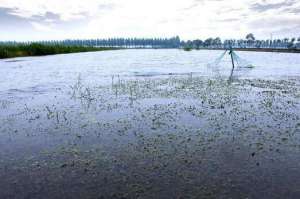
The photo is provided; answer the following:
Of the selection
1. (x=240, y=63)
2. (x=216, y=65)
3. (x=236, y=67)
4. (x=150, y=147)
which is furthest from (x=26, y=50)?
(x=150, y=147)

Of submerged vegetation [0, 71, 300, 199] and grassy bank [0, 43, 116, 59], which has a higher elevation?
grassy bank [0, 43, 116, 59]

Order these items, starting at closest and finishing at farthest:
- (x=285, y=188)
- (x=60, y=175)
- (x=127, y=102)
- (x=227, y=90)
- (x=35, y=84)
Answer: (x=285, y=188) < (x=60, y=175) < (x=127, y=102) < (x=227, y=90) < (x=35, y=84)

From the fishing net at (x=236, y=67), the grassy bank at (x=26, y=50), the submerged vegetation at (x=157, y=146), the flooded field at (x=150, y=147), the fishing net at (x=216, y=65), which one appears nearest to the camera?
the flooded field at (x=150, y=147)

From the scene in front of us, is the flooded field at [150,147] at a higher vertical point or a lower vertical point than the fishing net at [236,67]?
lower

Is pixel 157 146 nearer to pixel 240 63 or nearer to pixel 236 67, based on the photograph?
pixel 236 67

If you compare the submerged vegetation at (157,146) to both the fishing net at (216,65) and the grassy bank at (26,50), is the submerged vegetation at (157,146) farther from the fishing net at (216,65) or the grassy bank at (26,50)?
the grassy bank at (26,50)

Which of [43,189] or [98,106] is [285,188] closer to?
[43,189]

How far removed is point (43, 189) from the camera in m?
7.29

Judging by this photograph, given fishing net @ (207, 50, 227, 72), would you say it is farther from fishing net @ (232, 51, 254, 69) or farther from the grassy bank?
the grassy bank

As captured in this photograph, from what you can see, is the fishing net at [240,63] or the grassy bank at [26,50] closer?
the fishing net at [240,63]

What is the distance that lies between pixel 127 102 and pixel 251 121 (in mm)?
8248

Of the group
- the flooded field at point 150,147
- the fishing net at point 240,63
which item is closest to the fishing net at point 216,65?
the fishing net at point 240,63

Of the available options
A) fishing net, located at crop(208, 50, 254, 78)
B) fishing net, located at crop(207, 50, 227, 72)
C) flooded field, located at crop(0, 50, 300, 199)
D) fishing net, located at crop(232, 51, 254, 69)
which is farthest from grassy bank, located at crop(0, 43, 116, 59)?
flooded field, located at crop(0, 50, 300, 199)

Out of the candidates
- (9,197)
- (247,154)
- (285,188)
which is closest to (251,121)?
(247,154)
